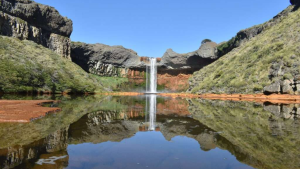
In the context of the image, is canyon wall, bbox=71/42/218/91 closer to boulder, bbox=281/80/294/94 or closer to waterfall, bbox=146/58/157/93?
waterfall, bbox=146/58/157/93

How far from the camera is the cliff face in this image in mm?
51844

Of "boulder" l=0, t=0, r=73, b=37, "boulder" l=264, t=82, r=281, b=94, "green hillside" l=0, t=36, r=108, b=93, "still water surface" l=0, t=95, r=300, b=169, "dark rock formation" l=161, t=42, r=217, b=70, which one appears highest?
"boulder" l=0, t=0, r=73, b=37

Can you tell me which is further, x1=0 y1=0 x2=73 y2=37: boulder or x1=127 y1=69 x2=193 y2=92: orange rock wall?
x1=127 y1=69 x2=193 y2=92: orange rock wall

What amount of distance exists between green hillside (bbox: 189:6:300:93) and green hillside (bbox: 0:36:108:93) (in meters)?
34.4

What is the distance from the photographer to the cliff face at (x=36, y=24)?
2041 inches

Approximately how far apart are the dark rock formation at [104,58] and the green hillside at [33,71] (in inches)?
711

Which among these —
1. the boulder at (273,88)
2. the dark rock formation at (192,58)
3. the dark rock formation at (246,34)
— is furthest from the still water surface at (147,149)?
the dark rock formation at (192,58)

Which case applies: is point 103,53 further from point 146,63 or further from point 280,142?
point 280,142

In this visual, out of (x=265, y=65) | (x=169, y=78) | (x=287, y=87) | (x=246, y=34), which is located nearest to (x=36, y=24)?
(x=169, y=78)

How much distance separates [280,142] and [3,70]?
43.3 metres

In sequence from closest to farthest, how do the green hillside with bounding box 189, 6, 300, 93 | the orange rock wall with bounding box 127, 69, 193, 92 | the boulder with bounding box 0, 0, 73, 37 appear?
the green hillside with bounding box 189, 6, 300, 93 → the boulder with bounding box 0, 0, 73, 37 → the orange rock wall with bounding box 127, 69, 193, 92

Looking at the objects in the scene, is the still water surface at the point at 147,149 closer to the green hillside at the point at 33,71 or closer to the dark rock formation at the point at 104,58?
the green hillside at the point at 33,71

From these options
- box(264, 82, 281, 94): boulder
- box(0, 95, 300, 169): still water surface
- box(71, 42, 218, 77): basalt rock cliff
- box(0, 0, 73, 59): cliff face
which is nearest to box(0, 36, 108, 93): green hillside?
box(0, 0, 73, 59): cliff face

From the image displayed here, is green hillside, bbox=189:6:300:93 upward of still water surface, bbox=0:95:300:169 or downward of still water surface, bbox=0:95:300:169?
upward
